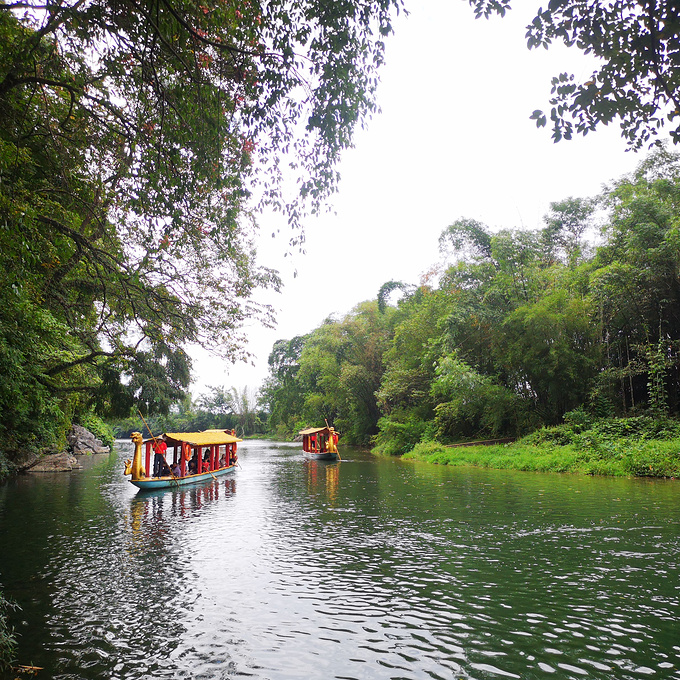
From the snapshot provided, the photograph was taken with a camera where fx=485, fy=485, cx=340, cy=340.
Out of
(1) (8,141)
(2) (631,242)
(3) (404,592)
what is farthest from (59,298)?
(2) (631,242)

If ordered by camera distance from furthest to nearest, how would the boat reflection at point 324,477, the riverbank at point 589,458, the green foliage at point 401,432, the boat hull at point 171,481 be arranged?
the green foliage at point 401,432, the boat reflection at point 324,477, the boat hull at point 171,481, the riverbank at point 589,458

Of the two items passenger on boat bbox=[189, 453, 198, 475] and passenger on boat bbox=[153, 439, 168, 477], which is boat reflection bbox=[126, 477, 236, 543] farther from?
passenger on boat bbox=[189, 453, 198, 475]

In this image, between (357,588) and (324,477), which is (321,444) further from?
(357,588)

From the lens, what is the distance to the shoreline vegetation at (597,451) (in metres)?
16.7

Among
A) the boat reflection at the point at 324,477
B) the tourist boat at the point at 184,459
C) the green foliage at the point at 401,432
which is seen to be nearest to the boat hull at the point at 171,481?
the tourist boat at the point at 184,459

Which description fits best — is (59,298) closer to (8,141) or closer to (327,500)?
(8,141)

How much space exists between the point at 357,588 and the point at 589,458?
1463 centimetres

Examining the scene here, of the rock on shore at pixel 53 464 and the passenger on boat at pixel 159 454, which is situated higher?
the passenger on boat at pixel 159 454

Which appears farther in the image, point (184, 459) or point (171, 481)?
point (184, 459)

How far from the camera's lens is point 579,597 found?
6715 mm

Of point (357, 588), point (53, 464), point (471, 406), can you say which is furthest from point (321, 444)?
point (357, 588)

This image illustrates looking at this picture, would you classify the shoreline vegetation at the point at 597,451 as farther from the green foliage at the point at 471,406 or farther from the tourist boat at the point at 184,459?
the tourist boat at the point at 184,459

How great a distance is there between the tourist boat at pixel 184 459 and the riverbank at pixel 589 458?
11.7 metres

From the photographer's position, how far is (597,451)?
18.8 metres
